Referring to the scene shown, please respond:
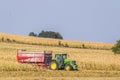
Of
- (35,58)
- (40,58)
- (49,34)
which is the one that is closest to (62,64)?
(40,58)

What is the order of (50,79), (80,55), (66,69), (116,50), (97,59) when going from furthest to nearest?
(116,50)
(80,55)
(97,59)
(66,69)
(50,79)

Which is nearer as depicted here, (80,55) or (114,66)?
(114,66)

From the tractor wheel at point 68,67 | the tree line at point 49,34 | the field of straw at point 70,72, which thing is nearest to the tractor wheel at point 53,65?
the tractor wheel at point 68,67

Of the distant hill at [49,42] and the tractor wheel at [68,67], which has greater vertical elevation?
the distant hill at [49,42]

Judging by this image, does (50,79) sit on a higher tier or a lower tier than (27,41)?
lower

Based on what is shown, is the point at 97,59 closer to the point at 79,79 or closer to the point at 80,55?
the point at 80,55

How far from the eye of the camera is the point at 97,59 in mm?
51719

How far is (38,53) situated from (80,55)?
10.7m

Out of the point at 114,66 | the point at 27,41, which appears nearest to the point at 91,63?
the point at 114,66

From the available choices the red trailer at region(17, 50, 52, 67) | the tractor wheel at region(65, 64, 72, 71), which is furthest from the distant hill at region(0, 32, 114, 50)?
the tractor wheel at region(65, 64, 72, 71)

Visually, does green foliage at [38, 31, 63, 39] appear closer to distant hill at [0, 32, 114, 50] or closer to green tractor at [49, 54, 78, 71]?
distant hill at [0, 32, 114, 50]

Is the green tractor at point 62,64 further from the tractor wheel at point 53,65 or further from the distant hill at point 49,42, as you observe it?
the distant hill at point 49,42

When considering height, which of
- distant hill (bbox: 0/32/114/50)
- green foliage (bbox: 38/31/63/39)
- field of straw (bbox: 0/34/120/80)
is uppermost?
green foliage (bbox: 38/31/63/39)

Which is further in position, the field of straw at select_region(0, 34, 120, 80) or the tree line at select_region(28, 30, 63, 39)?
the tree line at select_region(28, 30, 63, 39)
